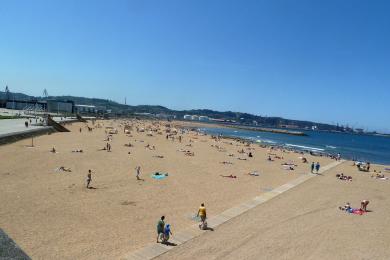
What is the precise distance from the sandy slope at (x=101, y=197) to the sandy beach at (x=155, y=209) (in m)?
0.04

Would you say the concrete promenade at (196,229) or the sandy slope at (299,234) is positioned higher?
the concrete promenade at (196,229)

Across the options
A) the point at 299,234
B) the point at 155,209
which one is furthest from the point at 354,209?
the point at 155,209

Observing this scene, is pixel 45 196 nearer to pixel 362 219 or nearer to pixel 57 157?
pixel 57 157

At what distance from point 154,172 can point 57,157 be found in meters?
8.04

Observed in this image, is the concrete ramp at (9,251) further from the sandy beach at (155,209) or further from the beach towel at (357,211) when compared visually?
the beach towel at (357,211)

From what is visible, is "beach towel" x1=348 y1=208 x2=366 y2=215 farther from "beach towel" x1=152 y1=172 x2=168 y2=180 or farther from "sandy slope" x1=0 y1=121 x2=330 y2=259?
"beach towel" x1=152 y1=172 x2=168 y2=180

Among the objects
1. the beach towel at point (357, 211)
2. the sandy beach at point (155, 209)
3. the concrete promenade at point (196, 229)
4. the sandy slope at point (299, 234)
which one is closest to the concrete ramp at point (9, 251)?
the sandy beach at point (155, 209)

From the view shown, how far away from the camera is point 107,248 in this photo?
1134cm

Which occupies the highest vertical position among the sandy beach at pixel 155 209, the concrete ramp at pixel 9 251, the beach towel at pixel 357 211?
the concrete ramp at pixel 9 251

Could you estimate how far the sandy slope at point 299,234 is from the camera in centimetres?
1181

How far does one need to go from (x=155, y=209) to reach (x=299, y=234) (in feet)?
20.0

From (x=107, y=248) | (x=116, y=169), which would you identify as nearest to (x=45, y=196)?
(x=107, y=248)

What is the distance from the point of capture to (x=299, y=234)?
14.0 metres

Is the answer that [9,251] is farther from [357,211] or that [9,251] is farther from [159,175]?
[159,175]
